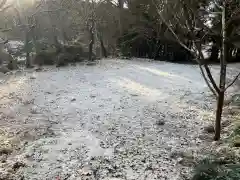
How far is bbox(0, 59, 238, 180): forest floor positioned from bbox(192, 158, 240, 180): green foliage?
0.47 metres

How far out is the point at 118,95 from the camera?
9633mm

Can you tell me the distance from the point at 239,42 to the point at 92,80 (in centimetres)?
805

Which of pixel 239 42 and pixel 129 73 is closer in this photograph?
pixel 129 73

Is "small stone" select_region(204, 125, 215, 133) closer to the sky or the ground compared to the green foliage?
closer to the ground

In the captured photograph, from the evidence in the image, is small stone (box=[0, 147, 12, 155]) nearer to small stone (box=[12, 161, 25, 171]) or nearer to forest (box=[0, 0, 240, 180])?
forest (box=[0, 0, 240, 180])

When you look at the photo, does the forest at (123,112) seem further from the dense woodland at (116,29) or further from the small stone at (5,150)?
the dense woodland at (116,29)

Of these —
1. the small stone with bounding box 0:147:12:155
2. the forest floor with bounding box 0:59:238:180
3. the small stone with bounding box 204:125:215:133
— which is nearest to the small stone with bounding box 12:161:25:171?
the forest floor with bounding box 0:59:238:180

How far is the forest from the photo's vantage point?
492 cm

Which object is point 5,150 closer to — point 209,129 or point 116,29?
point 209,129

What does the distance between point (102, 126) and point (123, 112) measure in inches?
45.8

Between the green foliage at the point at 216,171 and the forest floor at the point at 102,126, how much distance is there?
1.54 ft

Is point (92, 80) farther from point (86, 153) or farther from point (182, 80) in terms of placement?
point (86, 153)

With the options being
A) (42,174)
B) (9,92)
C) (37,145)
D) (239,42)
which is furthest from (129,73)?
(42,174)

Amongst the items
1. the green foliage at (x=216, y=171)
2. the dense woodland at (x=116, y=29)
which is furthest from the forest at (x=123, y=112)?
the dense woodland at (x=116, y=29)
